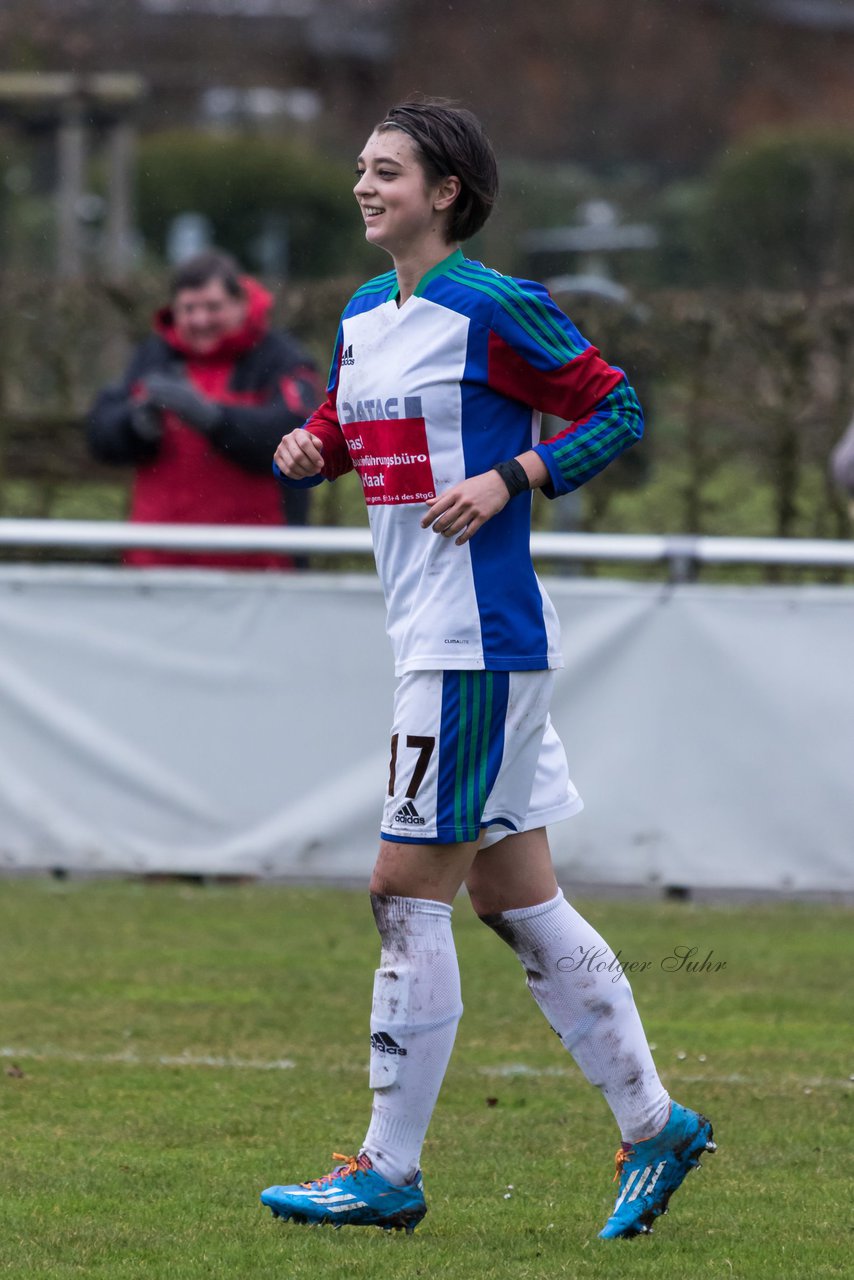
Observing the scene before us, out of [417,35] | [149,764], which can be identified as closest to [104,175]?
[417,35]

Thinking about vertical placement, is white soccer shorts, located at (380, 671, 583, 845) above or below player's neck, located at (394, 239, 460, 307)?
below

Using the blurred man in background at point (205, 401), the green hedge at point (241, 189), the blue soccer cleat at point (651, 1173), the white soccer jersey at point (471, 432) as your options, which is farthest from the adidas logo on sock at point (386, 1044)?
the green hedge at point (241, 189)

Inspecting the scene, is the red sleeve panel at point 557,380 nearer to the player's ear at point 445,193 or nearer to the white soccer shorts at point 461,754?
the player's ear at point 445,193

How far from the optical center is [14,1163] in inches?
184

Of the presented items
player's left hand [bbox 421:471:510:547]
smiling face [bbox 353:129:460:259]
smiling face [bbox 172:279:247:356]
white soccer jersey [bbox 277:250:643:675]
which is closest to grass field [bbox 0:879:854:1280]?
white soccer jersey [bbox 277:250:643:675]

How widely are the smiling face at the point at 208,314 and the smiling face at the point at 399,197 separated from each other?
4.71 meters

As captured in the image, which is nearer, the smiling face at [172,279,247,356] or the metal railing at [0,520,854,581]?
the metal railing at [0,520,854,581]

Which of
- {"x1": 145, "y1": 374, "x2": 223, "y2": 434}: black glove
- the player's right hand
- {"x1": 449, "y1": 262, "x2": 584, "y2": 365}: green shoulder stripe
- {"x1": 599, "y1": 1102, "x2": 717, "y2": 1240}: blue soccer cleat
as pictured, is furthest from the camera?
{"x1": 145, "y1": 374, "x2": 223, "y2": 434}: black glove

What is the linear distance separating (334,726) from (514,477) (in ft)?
15.0

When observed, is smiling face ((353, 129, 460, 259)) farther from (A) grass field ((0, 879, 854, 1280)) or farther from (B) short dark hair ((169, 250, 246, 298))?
(B) short dark hair ((169, 250, 246, 298))

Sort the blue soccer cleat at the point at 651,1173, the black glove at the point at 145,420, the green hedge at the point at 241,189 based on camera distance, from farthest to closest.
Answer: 1. the green hedge at the point at 241,189
2. the black glove at the point at 145,420
3. the blue soccer cleat at the point at 651,1173

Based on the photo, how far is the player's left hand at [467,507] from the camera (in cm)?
391

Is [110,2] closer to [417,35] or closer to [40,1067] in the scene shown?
[417,35]

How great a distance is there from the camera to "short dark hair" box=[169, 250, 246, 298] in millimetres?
8797
